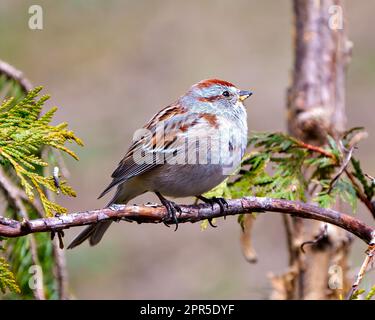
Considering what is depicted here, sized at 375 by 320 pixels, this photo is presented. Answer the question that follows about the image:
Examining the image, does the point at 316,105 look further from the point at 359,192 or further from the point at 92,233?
the point at 92,233

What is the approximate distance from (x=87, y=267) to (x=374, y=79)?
14.8 ft

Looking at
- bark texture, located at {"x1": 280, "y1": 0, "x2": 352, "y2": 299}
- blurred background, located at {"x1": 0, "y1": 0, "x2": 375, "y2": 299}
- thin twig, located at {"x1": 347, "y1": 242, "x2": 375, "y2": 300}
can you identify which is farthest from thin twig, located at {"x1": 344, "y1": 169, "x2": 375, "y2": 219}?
blurred background, located at {"x1": 0, "y1": 0, "x2": 375, "y2": 299}

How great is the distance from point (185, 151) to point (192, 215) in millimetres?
659

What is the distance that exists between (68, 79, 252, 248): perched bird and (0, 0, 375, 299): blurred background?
2691mm

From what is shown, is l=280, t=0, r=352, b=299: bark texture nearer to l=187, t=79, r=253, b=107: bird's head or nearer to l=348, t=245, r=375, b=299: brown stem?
l=187, t=79, r=253, b=107: bird's head

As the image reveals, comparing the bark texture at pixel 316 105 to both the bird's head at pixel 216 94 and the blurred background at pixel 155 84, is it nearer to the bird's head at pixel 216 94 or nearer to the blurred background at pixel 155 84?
the bird's head at pixel 216 94

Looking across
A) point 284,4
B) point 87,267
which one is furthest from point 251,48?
point 87,267

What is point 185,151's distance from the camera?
3439 millimetres

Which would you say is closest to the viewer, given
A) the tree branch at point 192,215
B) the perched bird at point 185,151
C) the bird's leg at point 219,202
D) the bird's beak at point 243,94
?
the tree branch at point 192,215

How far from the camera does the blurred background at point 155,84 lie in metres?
7.48

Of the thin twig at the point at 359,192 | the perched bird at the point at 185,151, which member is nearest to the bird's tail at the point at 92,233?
the perched bird at the point at 185,151

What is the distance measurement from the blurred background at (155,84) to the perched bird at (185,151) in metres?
2.69

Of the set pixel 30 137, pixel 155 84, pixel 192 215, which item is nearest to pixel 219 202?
pixel 192 215

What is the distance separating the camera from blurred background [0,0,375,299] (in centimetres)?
748
